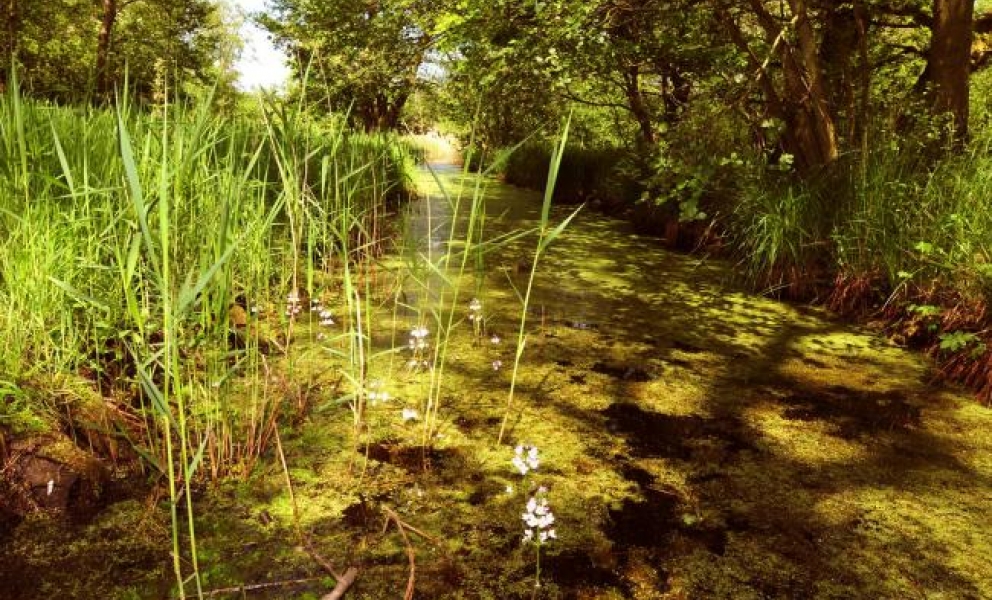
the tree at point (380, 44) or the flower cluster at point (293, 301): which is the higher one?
the tree at point (380, 44)

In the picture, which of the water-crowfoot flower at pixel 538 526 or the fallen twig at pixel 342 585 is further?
the water-crowfoot flower at pixel 538 526

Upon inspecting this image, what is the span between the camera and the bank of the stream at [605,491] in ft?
4.29

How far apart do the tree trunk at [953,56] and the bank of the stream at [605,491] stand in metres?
2.23

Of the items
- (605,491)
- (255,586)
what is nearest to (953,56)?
(605,491)

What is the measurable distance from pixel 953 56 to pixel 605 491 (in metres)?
4.06

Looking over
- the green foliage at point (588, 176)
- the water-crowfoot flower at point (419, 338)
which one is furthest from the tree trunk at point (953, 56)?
the water-crowfoot flower at point (419, 338)

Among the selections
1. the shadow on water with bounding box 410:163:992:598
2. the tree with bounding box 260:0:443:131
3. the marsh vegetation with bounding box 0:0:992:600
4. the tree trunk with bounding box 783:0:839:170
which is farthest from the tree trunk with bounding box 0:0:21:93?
the tree trunk with bounding box 783:0:839:170

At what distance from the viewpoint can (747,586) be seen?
4.35 ft

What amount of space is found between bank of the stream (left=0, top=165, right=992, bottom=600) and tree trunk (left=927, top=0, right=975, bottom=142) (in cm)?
223

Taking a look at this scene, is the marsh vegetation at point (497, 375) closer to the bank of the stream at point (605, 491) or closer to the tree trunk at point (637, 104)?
the bank of the stream at point (605, 491)

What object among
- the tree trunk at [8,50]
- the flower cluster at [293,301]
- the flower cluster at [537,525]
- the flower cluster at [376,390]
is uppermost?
the tree trunk at [8,50]

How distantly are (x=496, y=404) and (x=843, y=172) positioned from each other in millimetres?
2790

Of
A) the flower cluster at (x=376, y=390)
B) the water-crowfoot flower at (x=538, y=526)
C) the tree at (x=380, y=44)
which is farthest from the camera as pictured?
the tree at (x=380, y=44)

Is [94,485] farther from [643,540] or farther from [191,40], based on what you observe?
[191,40]
